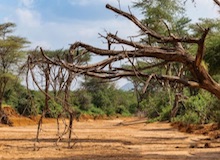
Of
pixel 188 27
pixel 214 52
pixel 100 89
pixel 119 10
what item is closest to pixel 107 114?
pixel 100 89

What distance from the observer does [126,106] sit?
241 feet

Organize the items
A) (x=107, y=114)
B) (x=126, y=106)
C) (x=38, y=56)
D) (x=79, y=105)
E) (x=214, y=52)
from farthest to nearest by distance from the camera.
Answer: (x=126, y=106), (x=107, y=114), (x=79, y=105), (x=214, y=52), (x=38, y=56)

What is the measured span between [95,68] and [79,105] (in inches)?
1916

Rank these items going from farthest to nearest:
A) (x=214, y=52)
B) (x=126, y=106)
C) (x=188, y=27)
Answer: (x=126, y=106) → (x=188, y=27) → (x=214, y=52)

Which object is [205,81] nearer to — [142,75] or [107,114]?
[142,75]

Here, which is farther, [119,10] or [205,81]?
[119,10]

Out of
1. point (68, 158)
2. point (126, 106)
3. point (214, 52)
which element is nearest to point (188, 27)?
point (214, 52)

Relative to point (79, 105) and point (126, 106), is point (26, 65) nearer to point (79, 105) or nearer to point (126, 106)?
point (79, 105)

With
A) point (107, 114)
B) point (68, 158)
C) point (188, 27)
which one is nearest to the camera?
point (68, 158)

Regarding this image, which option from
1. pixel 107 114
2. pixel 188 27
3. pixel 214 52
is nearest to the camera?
pixel 214 52

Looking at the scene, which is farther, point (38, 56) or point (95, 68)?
point (38, 56)

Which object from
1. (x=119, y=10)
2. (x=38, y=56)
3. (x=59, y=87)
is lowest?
(x=59, y=87)

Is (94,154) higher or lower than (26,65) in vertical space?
lower

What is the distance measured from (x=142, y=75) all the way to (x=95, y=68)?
1.10 m
